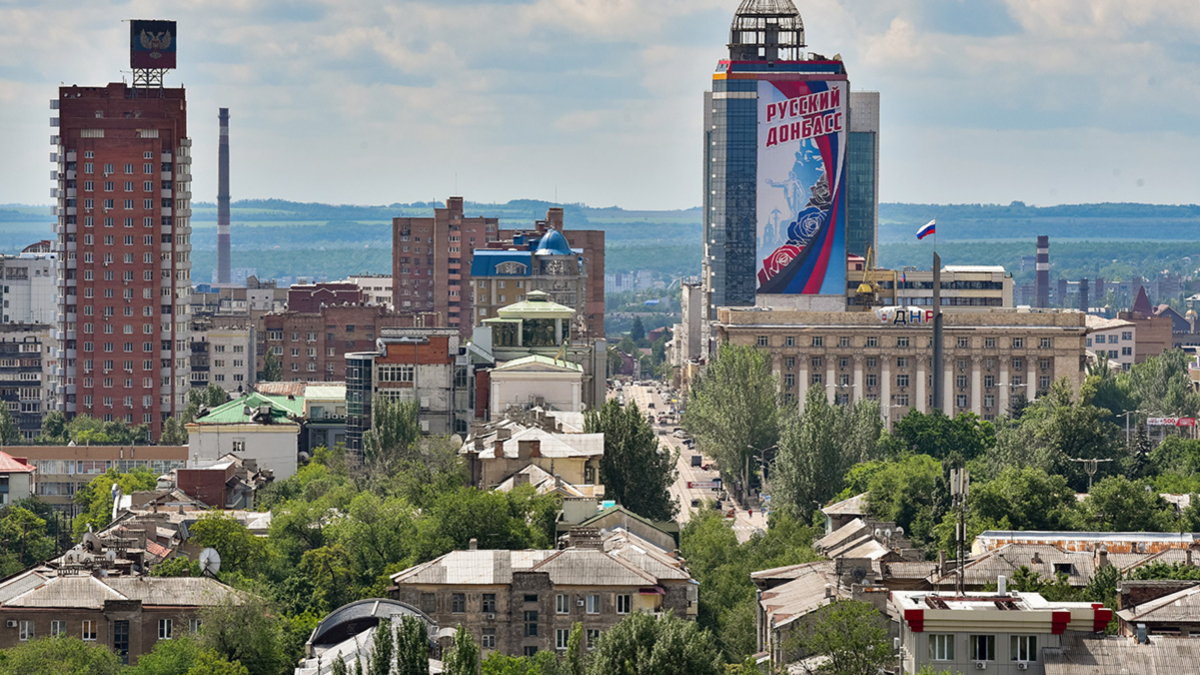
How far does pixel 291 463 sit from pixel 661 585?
7088 centimetres

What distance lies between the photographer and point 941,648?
58.5 m

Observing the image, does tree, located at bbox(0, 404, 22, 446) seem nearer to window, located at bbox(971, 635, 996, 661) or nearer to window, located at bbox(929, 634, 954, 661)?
window, located at bbox(929, 634, 954, 661)

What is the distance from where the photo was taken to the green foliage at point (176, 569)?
92.0 meters

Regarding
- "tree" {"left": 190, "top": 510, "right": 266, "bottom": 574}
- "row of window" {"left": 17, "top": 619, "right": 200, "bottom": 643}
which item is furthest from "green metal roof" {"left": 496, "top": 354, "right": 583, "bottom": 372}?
"row of window" {"left": 17, "top": 619, "right": 200, "bottom": 643}

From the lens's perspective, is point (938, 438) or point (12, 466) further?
point (938, 438)

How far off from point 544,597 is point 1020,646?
91.4 ft

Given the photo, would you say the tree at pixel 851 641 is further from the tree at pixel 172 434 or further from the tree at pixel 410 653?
the tree at pixel 172 434

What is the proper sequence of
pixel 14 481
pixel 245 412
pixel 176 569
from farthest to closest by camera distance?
pixel 245 412 → pixel 14 481 → pixel 176 569

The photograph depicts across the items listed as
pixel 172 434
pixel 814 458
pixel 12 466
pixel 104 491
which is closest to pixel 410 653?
pixel 814 458

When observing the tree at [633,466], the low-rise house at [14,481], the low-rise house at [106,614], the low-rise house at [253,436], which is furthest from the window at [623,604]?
the low-rise house at [14,481]

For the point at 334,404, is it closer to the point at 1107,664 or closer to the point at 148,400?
the point at 148,400

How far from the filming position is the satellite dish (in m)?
96.9

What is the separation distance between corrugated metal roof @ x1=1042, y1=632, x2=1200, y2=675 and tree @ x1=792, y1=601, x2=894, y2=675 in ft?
19.8

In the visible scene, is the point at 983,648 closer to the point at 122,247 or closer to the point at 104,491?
the point at 104,491
